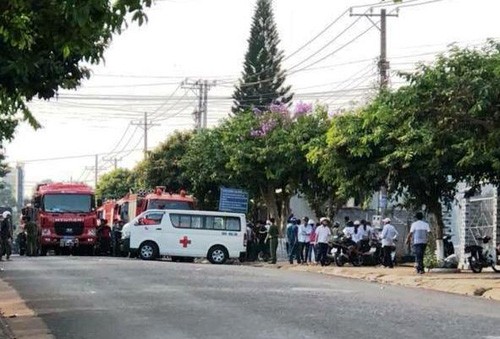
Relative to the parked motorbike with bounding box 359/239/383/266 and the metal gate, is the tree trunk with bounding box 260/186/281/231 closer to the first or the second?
the parked motorbike with bounding box 359/239/383/266

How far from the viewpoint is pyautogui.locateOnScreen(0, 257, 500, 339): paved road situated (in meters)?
11.9

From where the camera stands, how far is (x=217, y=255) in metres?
33.1

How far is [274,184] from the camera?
1526 inches

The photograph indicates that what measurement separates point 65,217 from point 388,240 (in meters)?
16.1

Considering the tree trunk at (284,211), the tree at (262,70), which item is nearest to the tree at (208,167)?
the tree trunk at (284,211)

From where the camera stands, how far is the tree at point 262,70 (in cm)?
6150

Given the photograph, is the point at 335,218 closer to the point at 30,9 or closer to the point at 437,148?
the point at 437,148

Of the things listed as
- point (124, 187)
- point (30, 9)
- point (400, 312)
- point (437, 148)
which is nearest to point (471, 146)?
point (437, 148)

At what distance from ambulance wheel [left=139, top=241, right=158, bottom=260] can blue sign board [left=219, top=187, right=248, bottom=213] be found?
19.7 ft

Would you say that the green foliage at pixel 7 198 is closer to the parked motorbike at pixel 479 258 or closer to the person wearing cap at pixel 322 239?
the person wearing cap at pixel 322 239

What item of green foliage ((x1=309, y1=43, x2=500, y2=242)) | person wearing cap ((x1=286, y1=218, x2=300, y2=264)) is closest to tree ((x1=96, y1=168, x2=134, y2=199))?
person wearing cap ((x1=286, y1=218, x2=300, y2=264))

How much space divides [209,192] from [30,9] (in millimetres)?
35597

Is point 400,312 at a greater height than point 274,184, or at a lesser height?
lesser

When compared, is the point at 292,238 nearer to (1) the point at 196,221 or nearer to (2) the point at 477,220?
(1) the point at 196,221
